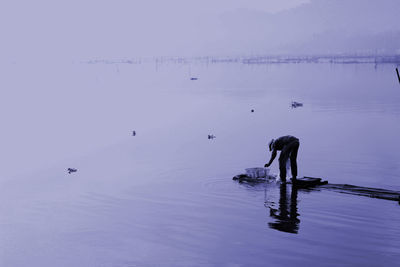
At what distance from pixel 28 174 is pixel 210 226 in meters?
13.9

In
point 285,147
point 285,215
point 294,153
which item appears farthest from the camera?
point 294,153

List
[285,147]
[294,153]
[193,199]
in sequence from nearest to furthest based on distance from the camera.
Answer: [285,147] → [294,153] → [193,199]

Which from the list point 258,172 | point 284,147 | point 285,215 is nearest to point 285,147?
point 284,147

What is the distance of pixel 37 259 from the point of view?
13336mm

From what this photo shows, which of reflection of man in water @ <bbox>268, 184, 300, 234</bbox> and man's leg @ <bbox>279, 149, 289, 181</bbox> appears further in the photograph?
man's leg @ <bbox>279, 149, 289, 181</bbox>

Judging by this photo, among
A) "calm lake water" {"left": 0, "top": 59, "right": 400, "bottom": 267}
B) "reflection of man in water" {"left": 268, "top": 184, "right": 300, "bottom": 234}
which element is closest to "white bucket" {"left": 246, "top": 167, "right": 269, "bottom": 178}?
"calm lake water" {"left": 0, "top": 59, "right": 400, "bottom": 267}

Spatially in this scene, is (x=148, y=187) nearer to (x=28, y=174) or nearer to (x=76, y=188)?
(x=76, y=188)

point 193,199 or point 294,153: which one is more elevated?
point 294,153

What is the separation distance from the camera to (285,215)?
15.7m

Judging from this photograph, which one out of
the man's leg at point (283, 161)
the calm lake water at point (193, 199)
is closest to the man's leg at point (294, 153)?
the man's leg at point (283, 161)

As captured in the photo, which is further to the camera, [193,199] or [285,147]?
[193,199]

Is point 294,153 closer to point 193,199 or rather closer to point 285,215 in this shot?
point 285,215

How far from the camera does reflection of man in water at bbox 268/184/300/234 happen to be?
14.5 meters

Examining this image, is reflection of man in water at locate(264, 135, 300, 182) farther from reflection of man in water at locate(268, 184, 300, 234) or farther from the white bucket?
the white bucket
